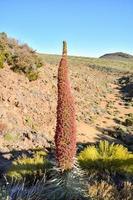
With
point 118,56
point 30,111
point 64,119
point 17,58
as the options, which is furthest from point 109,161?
point 118,56

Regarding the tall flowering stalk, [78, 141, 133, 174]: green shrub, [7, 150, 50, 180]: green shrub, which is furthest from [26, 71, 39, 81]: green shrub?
the tall flowering stalk

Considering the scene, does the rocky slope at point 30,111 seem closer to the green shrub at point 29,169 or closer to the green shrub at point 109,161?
the green shrub at point 29,169

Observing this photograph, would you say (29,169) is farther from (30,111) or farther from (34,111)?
(34,111)

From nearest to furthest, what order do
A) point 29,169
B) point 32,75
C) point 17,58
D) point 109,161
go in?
point 109,161, point 29,169, point 17,58, point 32,75

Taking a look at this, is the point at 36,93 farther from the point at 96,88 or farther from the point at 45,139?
the point at 96,88

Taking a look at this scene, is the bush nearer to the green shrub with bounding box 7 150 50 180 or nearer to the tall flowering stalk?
the green shrub with bounding box 7 150 50 180

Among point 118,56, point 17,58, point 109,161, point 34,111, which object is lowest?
point 34,111

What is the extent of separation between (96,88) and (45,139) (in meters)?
22.7

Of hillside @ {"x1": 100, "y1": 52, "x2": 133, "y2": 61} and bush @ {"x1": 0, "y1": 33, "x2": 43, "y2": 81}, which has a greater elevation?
hillside @ {"x1": 100, "y1": 52, "x2": 133, "y2": 61}

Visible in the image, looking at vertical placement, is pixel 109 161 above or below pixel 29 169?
above

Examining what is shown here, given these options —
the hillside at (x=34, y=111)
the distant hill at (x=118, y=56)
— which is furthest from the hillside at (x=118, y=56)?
the hillside at (x=34, y=111)

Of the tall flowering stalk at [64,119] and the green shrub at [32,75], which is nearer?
Answer: the tall flowering stalk at [64,119]

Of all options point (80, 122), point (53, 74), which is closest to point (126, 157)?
point (80, 122)

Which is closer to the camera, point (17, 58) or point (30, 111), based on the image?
point (30, 111)
